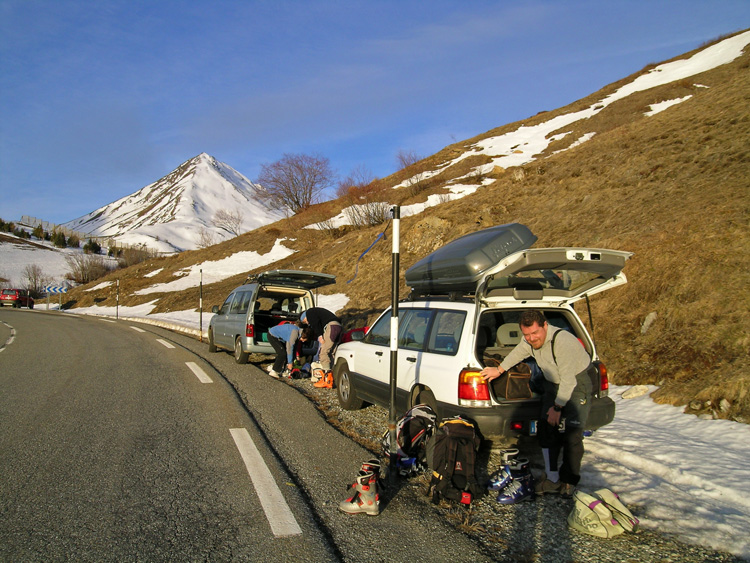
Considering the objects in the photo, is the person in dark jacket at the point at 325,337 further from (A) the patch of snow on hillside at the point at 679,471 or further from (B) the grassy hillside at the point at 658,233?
(A) the patch of snow on hillside at the point at 679,471

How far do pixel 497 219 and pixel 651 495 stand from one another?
620 inches

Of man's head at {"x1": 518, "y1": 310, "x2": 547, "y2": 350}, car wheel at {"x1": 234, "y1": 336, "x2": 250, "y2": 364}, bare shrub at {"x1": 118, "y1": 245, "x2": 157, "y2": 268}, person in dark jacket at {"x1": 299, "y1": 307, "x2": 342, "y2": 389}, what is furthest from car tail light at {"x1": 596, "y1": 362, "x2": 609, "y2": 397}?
bare shrub at {"x1": 118, "y1": 245, "x2": 157, "y2": 268}

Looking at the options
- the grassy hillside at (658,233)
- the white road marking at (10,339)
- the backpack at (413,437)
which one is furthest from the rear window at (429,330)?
the white road marking at (10,339)

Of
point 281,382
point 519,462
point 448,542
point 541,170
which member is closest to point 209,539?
point 448,542

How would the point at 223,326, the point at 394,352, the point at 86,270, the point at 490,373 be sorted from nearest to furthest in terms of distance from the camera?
the point at 490,373, the point at 394,352, the point at 223,326, the point at 86,270

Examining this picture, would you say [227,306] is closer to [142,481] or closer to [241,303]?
[241,303]

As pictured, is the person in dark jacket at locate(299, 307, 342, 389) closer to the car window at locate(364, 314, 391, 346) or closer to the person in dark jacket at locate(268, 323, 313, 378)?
the person in dark jacket at locate(268, 323, 313, 378)

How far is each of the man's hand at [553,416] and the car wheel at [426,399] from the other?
1158 mm

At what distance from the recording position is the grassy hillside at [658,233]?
7.05 meters

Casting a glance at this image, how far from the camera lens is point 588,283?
5.26 m

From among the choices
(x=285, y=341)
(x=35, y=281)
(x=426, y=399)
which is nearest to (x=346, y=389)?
(x=426, y=399)

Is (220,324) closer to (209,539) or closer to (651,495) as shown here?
(209,539)

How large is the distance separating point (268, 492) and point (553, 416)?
2.52m

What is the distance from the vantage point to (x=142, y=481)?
4375 millimetres
